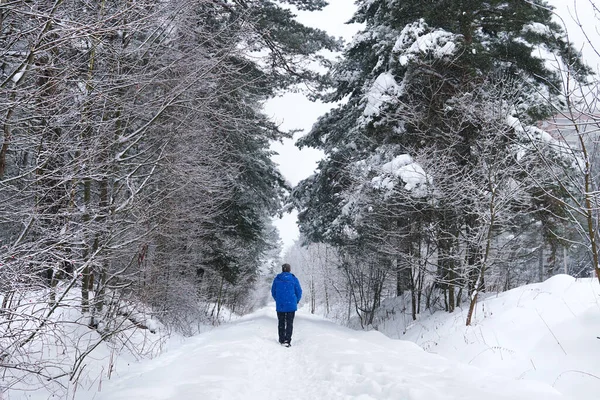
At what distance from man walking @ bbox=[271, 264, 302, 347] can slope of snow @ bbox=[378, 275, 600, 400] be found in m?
3.02

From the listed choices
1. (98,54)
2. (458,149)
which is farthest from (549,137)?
(98,54)

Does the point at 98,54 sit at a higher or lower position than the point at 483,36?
lower

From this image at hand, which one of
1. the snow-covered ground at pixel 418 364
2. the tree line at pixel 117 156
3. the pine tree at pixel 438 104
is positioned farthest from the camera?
the pine tree at pixel 438 104

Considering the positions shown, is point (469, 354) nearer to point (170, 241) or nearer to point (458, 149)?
point (458, 149)

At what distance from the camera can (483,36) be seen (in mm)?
11789

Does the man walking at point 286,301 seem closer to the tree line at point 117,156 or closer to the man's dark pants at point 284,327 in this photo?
the man's dark pants at point 284,327

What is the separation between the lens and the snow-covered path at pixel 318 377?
3.84m

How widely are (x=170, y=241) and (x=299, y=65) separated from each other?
5.66 meters

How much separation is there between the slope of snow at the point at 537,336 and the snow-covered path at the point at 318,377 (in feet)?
4.04

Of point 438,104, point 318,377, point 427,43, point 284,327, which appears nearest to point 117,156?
point 318,377

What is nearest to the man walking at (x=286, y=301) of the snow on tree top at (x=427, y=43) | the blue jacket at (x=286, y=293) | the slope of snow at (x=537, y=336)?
the blue jacket at (x=286, y=293)

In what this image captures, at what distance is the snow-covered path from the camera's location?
12.6 feet

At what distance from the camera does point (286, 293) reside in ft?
29.5

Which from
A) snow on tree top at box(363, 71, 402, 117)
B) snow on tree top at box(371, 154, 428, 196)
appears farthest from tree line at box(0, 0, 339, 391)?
snow on tree top at box(371, 154, 428, 196)
